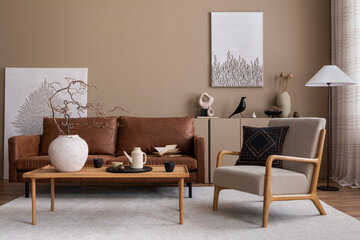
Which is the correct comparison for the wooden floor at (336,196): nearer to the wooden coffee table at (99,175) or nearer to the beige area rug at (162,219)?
the beige area rug at (162,219)

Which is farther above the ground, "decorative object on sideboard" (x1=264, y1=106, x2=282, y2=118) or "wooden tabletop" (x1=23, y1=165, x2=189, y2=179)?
"decorative object on sideboard" (x1=264, y1=106, x2=282, y2=118)

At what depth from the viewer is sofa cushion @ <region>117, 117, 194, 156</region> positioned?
409 cm

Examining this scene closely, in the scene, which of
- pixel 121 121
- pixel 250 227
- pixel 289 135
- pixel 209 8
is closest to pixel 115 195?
pixel 121 121

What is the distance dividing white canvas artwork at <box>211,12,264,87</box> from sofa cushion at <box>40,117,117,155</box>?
1728mm

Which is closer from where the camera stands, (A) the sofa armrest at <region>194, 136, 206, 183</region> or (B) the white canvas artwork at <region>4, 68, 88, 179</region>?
(A) the sofa armrest at <region>194, 136, 206, 183</region>

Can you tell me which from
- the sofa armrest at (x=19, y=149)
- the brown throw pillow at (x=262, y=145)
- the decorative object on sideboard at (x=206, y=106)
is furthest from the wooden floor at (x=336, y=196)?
the decorative object on sideboard at (x=206, y=106)

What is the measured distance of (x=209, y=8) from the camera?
489cm

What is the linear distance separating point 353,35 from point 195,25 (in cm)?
213

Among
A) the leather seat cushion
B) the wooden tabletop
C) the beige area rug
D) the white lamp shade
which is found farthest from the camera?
the white lamp shade

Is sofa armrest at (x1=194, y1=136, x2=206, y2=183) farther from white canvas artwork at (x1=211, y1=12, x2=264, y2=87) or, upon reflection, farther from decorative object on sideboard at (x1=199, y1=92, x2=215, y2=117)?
white canvas artwork at (x1=211, y1=12, x2=264, y2=87)

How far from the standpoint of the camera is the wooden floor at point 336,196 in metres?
3.11

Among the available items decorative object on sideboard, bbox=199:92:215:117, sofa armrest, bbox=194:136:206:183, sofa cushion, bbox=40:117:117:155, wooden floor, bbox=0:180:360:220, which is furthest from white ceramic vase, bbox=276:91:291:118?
sofa cushion, bbox=40:117:117:155

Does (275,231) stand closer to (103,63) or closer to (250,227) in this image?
(250,227)

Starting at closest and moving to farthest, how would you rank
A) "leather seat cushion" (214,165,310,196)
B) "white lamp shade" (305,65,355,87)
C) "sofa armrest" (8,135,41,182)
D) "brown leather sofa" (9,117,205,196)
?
"leather seat cushion" (214,165,310,196) → "sofa armrest" (8,135,41,182) → "white lamp shade" (305,65,355,87) → "brown leather sofa" (9,117,205,196)
